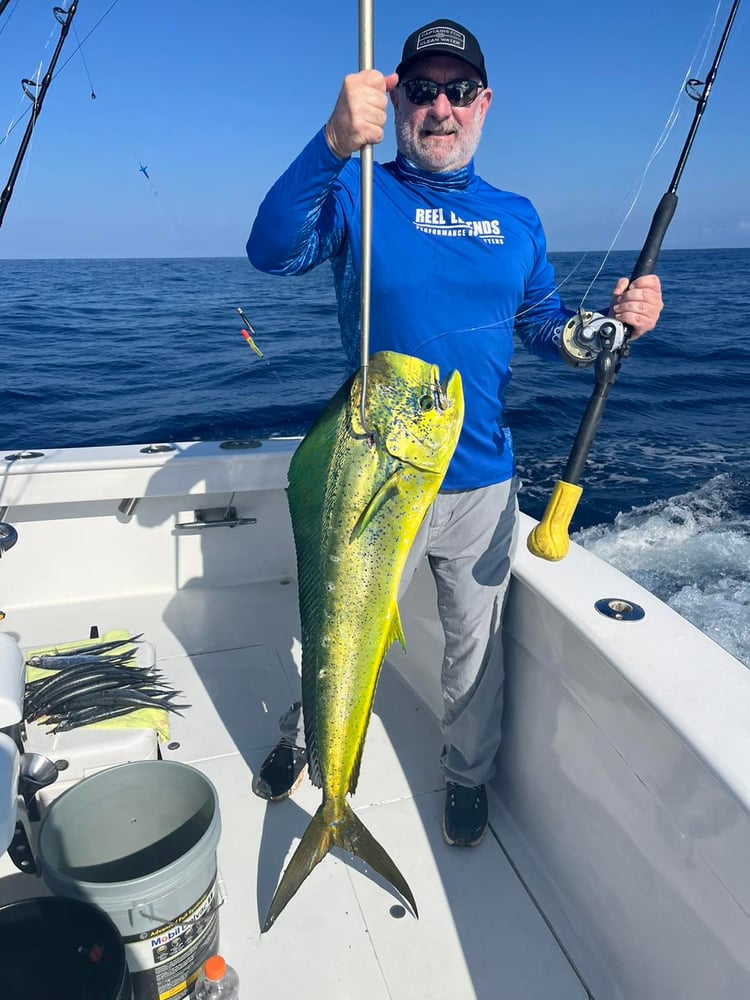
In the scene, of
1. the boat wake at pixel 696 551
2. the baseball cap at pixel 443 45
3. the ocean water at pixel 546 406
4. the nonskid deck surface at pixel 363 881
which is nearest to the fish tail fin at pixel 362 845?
the nonskid deck surface at pixel 363 881

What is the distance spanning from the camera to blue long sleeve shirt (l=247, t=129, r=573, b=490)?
1967 millimetres

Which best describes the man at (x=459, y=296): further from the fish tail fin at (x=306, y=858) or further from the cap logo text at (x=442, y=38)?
the fish tail fin at (x=306, y=858)

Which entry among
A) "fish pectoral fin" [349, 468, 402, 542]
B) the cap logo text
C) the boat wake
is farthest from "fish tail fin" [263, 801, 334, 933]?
the boat wake

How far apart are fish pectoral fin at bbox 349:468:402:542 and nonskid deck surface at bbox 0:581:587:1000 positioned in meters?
1.30

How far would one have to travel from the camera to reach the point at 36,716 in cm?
219

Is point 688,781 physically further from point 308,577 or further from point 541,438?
point 541,438

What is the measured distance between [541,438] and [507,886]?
716cm

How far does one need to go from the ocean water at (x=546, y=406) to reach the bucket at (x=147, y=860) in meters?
2.12

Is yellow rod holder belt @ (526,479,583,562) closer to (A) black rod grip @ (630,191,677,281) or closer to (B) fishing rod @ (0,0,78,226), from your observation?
(A) black rod grip @ (630,191,677,281)

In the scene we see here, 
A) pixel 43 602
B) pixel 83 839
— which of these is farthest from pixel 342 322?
pixel 43 602

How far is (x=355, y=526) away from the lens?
155cm

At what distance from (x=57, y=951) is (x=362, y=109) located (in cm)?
185

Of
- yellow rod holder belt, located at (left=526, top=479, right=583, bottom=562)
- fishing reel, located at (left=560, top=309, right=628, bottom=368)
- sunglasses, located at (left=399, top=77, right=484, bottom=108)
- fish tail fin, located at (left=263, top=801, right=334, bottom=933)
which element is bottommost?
fish tail fin, located at (left=263, top=801, right=334, bottom=933)

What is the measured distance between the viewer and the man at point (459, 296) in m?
1.97
